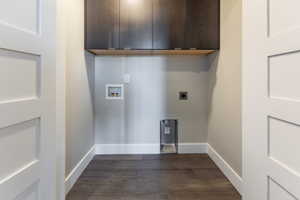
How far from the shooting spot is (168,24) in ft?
8.98

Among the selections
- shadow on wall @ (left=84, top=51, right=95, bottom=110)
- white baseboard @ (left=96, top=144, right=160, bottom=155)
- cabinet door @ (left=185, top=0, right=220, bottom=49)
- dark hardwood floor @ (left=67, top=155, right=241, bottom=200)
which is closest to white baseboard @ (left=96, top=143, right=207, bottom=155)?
white baseboard @ (left=96, top=144, right=160, bottom=155)

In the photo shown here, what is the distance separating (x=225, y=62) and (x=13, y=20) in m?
2.15

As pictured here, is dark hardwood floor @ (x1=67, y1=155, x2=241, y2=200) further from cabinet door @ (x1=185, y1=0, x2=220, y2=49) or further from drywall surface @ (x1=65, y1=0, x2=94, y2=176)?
cabinet door @ (x1=185, y1=0, x2=220, y2=49)

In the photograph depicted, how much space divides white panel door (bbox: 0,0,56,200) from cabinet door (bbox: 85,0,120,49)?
1.54 meters

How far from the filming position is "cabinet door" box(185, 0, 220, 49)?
108 inches

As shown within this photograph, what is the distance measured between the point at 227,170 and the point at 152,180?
31.7 inches

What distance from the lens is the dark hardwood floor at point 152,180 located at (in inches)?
82.4

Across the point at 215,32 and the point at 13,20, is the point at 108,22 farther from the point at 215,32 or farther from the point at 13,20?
the point at 13,20

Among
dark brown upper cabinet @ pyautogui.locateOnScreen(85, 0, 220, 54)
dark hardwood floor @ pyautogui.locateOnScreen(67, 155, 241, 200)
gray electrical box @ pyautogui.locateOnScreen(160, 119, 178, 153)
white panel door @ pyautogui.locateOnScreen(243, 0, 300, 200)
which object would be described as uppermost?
dark brown upper cabinet @ pyautogui.locateOnScreen(85, 0, 220, 54)

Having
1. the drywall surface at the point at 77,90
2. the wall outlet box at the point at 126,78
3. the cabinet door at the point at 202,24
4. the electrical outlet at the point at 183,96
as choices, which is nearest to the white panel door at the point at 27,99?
the drywall surface at the point at 77,90

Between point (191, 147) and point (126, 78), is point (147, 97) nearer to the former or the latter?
point (126, 78)

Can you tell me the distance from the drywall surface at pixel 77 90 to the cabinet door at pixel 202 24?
123 cm

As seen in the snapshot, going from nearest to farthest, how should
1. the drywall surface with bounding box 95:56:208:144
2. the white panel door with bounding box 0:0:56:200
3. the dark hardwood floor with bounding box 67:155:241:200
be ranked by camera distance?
the white panel door with bounding box 0:0:56:200
the dark hardwood floor with bounding box 67:155:241:200
the drywall surface with bounding box 95:56:208:144

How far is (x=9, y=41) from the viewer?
2.69ft
